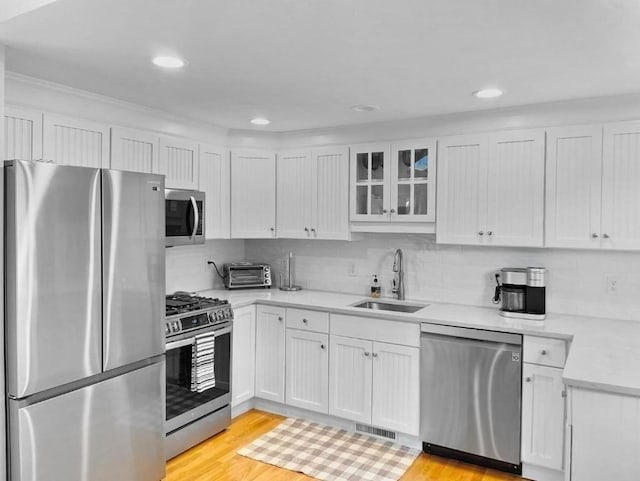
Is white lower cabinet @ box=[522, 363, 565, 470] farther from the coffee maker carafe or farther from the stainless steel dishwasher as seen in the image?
the coffee maker carafe

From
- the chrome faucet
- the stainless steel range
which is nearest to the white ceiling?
the chrome faucet

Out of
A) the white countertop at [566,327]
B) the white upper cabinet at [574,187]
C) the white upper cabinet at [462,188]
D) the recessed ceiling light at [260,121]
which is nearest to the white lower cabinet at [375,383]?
the white countertop at [566,327]

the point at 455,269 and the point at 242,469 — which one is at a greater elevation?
the point at 455,269

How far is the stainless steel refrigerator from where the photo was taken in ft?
7.22

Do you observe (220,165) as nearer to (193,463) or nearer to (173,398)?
(173,398)

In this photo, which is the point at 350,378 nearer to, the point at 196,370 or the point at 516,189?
the point at 196,370

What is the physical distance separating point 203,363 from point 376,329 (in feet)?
3.99

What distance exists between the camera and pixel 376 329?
3.46m

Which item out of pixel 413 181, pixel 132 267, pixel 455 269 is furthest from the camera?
pixel 455 269

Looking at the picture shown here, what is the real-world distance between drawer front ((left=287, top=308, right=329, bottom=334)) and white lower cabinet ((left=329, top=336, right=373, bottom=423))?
0.13 meters

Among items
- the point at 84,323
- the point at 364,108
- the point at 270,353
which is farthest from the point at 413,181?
the point at 84,323

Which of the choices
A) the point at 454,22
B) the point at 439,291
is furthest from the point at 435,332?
the point at 454,22

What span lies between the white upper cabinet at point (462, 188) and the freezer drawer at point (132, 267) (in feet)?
6.48

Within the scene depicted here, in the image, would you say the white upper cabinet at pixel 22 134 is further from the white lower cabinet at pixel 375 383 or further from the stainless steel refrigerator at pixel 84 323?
the white lower cabinet at pixel 375 383
